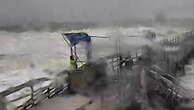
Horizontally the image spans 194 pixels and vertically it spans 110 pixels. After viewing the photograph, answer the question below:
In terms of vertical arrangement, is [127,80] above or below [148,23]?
below

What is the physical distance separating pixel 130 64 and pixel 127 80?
1284 millimetres

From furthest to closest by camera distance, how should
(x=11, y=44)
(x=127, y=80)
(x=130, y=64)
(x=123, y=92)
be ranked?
(x=11, y=44)
(x=130, y=64)
(x=127, y=80)
(x=123, y=92)

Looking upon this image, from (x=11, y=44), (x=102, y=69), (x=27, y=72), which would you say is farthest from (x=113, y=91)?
(x=11, y=44)

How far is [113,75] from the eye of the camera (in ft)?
25.0

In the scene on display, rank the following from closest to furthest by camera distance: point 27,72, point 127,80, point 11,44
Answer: point 127,80 → point 27,72 → point 11,44

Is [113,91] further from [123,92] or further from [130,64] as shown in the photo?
[130,64]

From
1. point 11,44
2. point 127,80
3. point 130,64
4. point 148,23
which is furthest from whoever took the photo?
point 11,44

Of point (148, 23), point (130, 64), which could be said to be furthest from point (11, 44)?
point (130, 64)

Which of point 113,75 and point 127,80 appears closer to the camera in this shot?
point 127,80

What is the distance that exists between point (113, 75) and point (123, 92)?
1.26 meters

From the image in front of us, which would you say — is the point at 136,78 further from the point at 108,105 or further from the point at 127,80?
the point at 108,105

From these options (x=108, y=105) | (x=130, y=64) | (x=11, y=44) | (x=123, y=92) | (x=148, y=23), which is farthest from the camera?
(x=11, y=44)

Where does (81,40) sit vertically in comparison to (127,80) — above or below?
above

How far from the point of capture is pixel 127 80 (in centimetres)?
702
